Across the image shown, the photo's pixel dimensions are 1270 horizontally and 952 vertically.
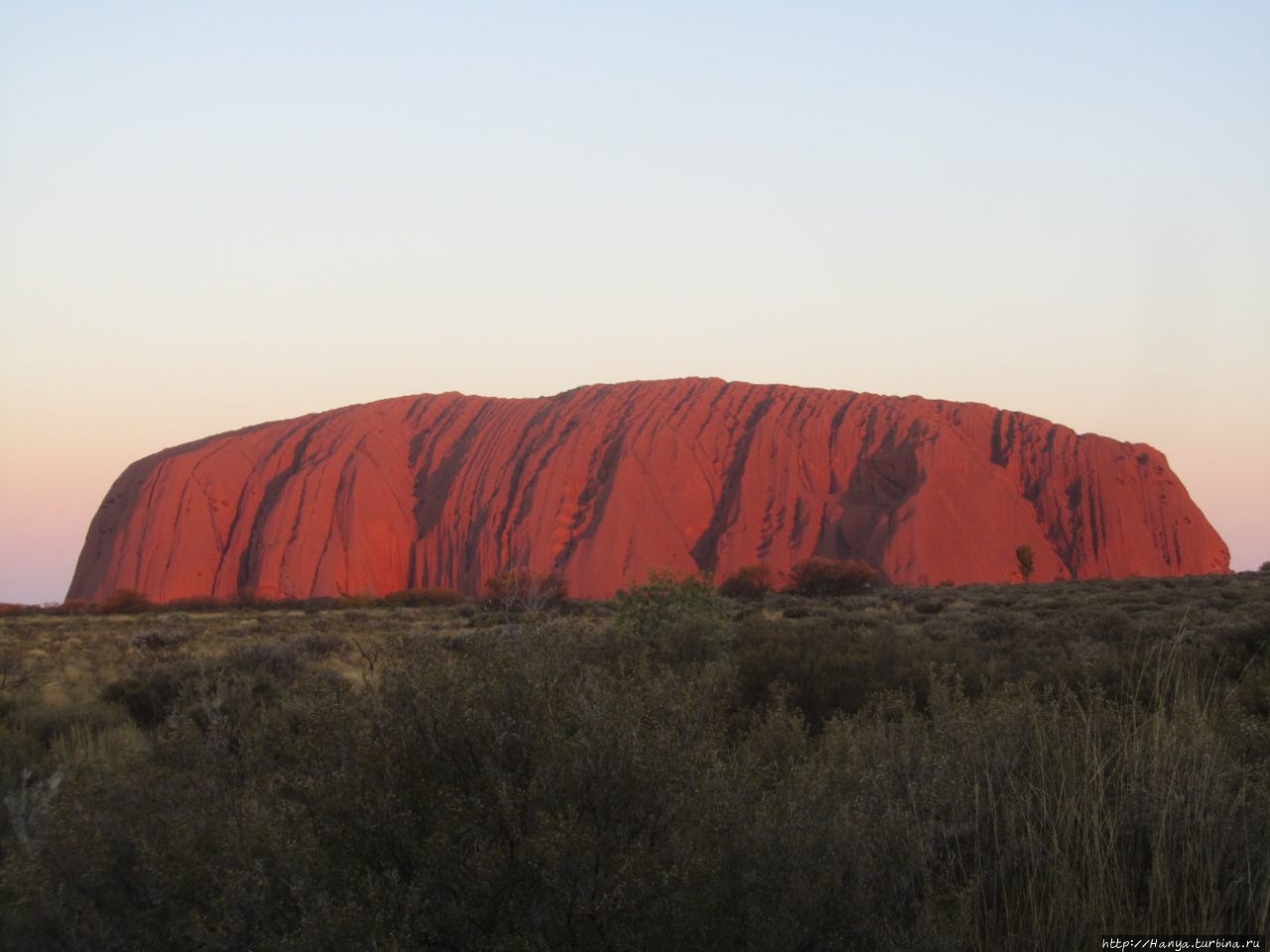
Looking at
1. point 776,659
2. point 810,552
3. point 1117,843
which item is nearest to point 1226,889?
point 1117,843

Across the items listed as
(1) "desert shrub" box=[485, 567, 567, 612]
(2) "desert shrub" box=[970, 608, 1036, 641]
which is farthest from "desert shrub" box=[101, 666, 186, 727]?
(1) "desert shrub" box=[485, 567, 567, 612]

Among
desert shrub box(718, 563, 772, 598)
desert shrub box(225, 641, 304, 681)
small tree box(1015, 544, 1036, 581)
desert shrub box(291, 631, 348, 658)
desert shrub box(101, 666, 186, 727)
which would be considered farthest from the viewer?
small tree box(1015, 544, 1036, 581)

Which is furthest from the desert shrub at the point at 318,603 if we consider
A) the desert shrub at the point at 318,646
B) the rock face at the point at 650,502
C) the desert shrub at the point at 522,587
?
the desert shrub at the point at 318,646

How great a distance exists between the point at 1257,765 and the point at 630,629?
26.5 feet

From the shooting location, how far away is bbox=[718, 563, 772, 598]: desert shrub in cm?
4609

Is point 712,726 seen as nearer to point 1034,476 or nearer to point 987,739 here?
point 987,739

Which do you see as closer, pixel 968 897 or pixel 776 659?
pixel 968 897

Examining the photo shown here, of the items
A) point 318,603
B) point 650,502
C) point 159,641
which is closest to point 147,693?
point 159,641

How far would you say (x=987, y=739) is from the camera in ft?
19.1

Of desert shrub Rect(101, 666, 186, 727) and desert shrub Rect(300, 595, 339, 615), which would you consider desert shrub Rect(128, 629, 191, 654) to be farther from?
desert shrub Rect(300, 595, 339, 615)

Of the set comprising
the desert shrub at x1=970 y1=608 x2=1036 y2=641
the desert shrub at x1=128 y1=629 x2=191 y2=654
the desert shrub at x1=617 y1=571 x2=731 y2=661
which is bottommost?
the desert shrub at x1=128 y1=629 x2=191 y2=654

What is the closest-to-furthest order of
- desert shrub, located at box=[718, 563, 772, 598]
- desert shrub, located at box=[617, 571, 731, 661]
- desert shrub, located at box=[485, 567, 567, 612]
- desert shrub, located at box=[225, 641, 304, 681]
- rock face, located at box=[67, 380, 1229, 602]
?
desert shrub, located at box=[617, 571, 731, 661] < desert shrub, located at box=[225, 641, 304, 681] < desert shrub, located at box=[485, 567, 567, 612] < desert shrub, located at box=[718, 563, 772, 598] < rock face, located at box=[67, 380, 1229, 602]

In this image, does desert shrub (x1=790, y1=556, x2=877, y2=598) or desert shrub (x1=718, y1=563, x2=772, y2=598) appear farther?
desert shrub (x1=718, y1=563, x2=772, y2=598)

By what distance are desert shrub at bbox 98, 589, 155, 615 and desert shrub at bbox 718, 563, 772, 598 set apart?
1088 inches
